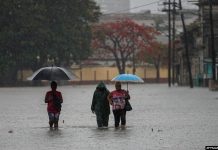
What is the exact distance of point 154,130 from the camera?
24719 mm

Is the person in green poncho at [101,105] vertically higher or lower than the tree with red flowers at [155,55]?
higher

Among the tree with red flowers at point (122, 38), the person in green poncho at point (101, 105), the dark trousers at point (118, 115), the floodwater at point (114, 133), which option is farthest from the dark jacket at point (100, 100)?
the tree with red flowers at point (122, 38)

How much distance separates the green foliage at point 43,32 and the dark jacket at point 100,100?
78.2m

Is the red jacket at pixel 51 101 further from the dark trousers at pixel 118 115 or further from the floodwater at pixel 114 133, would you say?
the dark trousers at pixel 118 115

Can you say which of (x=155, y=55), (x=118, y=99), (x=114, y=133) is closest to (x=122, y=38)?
(x=155, y=55)

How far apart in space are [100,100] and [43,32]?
80.4 metres

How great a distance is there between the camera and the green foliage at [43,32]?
106 metres

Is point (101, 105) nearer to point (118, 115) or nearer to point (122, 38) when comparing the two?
point (118, 115)

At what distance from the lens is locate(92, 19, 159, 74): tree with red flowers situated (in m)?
136

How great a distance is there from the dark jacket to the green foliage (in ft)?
257

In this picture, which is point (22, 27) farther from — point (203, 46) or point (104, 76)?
point (104, 76)

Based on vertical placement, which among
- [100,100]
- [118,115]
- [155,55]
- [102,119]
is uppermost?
[100,100]

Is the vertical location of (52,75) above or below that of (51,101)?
above

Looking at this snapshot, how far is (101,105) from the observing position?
2620cm
